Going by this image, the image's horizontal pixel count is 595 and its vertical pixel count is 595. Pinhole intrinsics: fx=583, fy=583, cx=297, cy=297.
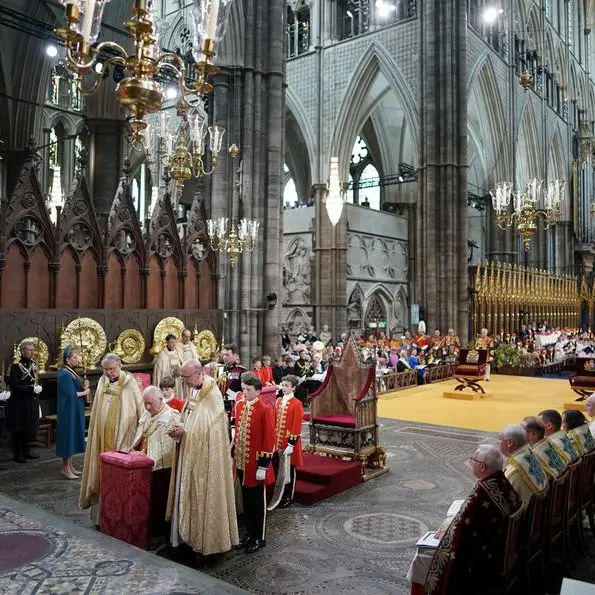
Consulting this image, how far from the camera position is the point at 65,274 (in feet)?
34.9

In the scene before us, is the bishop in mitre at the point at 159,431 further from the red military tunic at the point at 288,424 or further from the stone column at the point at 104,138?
the stone column at the point at 104,138

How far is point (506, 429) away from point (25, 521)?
13.2 ft

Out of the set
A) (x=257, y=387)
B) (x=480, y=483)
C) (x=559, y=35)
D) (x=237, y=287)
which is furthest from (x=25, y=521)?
(x=559, y=35)

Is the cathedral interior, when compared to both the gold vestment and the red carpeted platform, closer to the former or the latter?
the red carpeted platform

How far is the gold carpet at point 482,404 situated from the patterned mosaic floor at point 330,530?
2744mm

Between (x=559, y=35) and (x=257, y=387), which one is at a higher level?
(x=559, y=35)

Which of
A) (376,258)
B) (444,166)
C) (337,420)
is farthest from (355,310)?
(337,420)

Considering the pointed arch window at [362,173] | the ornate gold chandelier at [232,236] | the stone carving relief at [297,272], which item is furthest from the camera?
the pointed arch window at [362,173]

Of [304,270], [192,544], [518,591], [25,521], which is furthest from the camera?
[304,270]

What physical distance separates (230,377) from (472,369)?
784 centimetres

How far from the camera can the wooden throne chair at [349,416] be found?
7527mm

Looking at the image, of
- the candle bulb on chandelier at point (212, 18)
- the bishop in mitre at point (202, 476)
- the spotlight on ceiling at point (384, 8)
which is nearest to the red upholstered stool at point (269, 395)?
the bishop in mitre at point (202, 476)

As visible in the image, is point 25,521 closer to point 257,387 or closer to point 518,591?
point 257,387

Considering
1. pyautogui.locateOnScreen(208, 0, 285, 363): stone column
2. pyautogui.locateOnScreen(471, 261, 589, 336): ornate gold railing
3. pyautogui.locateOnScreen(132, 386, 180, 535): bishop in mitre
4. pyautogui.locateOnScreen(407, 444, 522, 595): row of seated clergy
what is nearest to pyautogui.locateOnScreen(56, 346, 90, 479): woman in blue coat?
pyautogui.locateOnScreen(132, 386, 180, 535): bishop in mitre
